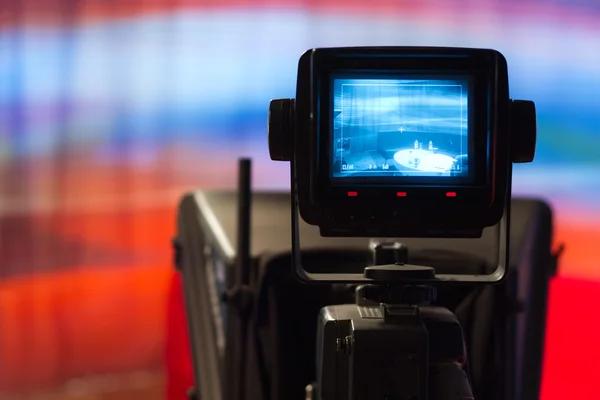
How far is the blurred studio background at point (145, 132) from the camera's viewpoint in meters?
3.28

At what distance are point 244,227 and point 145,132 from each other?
2.15 meters

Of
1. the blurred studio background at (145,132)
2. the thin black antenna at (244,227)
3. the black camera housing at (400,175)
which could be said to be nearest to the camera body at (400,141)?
the black camera housing at (400,175)

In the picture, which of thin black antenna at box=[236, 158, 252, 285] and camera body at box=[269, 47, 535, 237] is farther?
thin black antenna at box=[236, 158, 252, 285]

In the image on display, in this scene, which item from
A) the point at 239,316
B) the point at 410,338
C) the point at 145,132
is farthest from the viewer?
the point at 145,132

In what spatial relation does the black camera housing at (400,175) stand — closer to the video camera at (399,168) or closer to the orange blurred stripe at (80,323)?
the video camera at (399,168)

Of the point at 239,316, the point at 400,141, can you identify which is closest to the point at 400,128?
the point at 400,141

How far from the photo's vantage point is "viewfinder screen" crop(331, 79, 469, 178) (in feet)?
3.36

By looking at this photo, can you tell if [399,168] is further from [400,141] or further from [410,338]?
[410,338]

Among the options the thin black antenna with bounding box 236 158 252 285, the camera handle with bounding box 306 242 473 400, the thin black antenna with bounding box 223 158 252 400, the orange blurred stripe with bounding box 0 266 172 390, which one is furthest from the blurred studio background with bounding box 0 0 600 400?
the camera handle with bounding box 306 242 473 400

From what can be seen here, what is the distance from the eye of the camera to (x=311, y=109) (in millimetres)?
1010

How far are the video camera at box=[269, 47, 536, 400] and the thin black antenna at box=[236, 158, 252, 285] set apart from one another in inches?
9.1

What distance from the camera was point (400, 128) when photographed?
40.8 inches

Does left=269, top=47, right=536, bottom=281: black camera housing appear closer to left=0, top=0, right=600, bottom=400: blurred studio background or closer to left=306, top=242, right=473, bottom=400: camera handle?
left=306, top=242, right=473, bottom=400: camera handle

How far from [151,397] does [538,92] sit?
7.08ft
